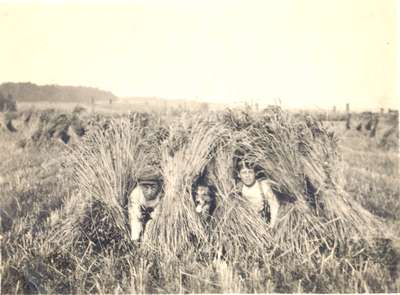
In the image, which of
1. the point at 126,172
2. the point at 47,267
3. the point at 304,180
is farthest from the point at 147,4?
the point at 47,267

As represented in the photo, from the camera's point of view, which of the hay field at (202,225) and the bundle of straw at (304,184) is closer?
the hay field at (202,225)

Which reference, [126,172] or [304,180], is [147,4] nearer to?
[126,172]

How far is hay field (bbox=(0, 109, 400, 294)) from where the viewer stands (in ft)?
16.0

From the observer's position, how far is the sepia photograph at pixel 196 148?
16.4 ft

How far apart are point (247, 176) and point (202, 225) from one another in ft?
2.75

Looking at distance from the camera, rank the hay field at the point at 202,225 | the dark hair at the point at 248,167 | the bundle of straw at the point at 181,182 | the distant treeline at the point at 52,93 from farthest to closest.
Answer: the distant treeline at the point at 52,93 < the dark hair at the point at 248,167 < the bundle of straw at the point at 181,182 < the hay field at the point at 202,225

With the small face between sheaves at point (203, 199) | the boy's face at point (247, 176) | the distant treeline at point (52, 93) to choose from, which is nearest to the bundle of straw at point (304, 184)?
the boy's face at point (247, 176)

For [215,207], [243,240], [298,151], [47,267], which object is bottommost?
[47,267]

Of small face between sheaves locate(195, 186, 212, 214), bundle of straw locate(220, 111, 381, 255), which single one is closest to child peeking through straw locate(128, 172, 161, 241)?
small face between sheaves locate(195, 186, 212, 214)

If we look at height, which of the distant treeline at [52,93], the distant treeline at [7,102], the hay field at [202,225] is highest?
the distant treeline at [52,93]

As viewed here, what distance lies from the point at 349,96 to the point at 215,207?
2746mm

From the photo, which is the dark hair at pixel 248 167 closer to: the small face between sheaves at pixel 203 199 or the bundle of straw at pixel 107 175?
the small face between sheaves at pixel 203 199

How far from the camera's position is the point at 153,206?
17.5 ft

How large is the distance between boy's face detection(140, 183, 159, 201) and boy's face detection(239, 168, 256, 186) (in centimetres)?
111
